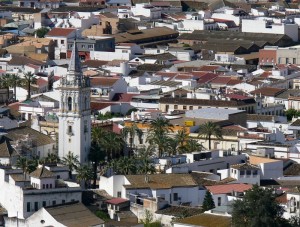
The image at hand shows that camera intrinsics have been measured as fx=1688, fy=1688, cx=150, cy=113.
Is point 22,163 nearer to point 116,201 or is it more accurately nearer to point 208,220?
point 116,201

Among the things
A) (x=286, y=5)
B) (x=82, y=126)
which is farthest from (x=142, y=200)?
(x=286, y=5)

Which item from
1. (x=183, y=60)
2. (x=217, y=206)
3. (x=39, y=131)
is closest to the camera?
(x=217, y=206)

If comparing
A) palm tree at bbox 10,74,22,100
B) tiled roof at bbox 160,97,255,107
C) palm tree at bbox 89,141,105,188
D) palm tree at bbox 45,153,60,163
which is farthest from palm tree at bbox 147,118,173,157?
palm tree at bbox 10,74,22,100

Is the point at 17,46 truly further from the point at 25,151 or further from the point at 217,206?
the point at 217,206

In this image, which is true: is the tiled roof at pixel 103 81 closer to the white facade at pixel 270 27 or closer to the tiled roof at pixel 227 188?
the tiled roof at pixel 227 188

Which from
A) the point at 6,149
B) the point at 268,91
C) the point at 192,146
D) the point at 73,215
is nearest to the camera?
the point at 73,215

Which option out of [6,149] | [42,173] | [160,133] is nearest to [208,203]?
[42,173]

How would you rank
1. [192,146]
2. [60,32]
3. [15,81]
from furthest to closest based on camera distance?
[60,32] → [15,81] → [192,146]
